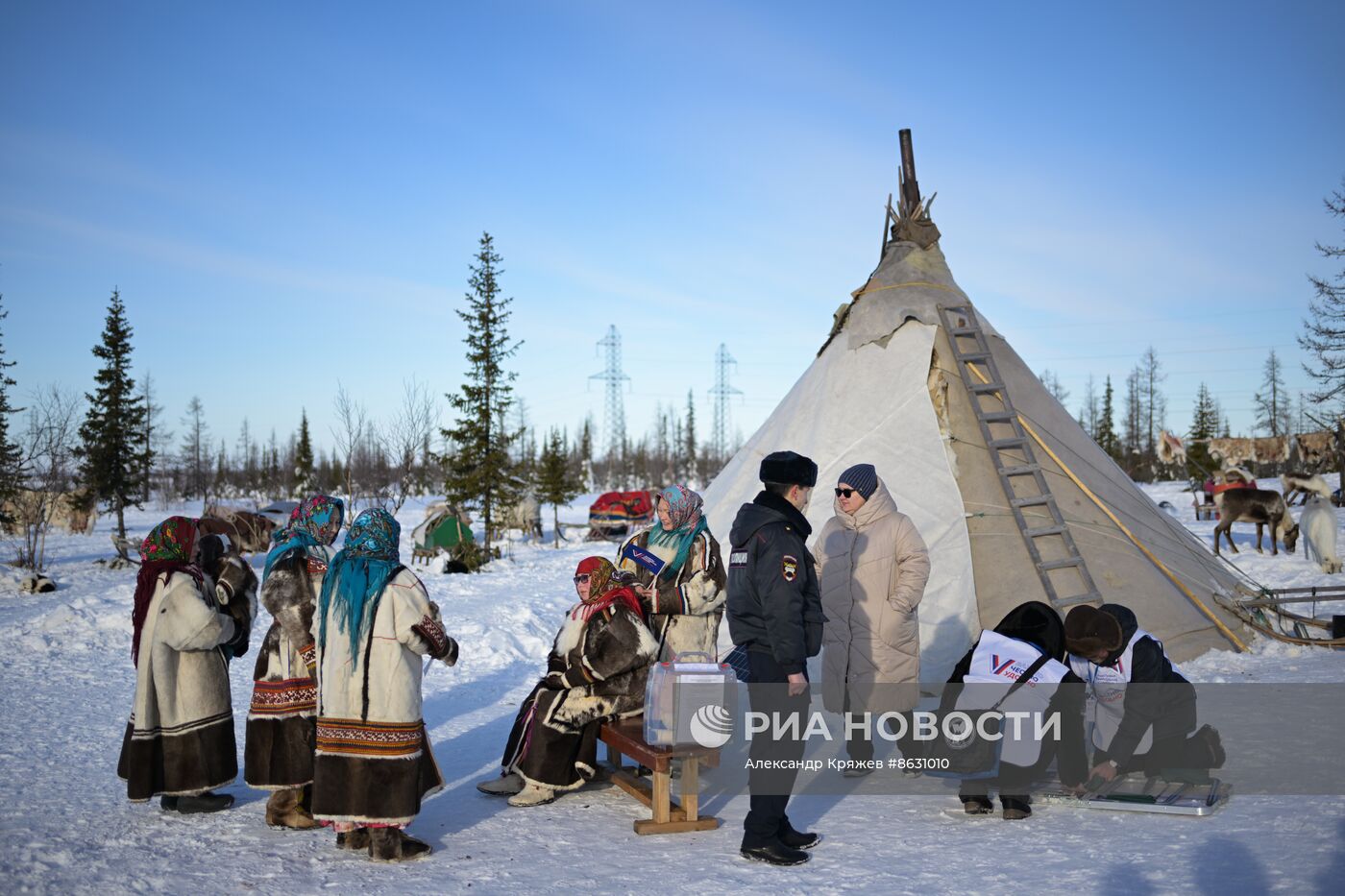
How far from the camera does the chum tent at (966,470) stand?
798 cm

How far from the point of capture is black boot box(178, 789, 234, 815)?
4.84 m

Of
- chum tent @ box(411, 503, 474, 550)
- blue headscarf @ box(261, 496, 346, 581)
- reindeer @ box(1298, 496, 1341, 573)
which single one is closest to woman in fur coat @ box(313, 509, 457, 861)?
blue headscarf @ box(261, 496, 346, 581)

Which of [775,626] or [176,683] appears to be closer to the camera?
[775,626]

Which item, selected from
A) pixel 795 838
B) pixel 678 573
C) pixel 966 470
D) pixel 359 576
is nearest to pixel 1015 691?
pixel 795 838

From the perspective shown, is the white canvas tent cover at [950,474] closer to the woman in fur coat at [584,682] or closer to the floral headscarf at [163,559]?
the woman in fur coat at [584,682]

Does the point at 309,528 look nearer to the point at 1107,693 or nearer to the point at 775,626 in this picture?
the point at 775,626

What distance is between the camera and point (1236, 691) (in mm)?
7113

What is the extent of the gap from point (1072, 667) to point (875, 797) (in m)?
1.30

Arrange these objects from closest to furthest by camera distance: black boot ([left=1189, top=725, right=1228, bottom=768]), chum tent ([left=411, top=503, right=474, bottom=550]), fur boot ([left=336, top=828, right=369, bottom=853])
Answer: fur boot ([left=336, top=828, right=369, bottom=853]) < black boot ([left=1189, top=725, right=1228, bottom=768]) < chum tent ([left=411, top=503, right=474, bottom=550])

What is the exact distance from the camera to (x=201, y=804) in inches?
192

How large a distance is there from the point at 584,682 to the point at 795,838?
4.64 feet

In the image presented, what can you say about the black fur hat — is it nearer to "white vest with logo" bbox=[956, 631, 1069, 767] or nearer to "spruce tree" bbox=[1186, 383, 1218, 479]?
"white vest with logo" bbox=[956, 631, 1069, 767]

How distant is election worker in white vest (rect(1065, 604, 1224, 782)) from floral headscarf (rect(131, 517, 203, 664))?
178 inches

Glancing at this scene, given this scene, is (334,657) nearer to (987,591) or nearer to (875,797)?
(875,797)
